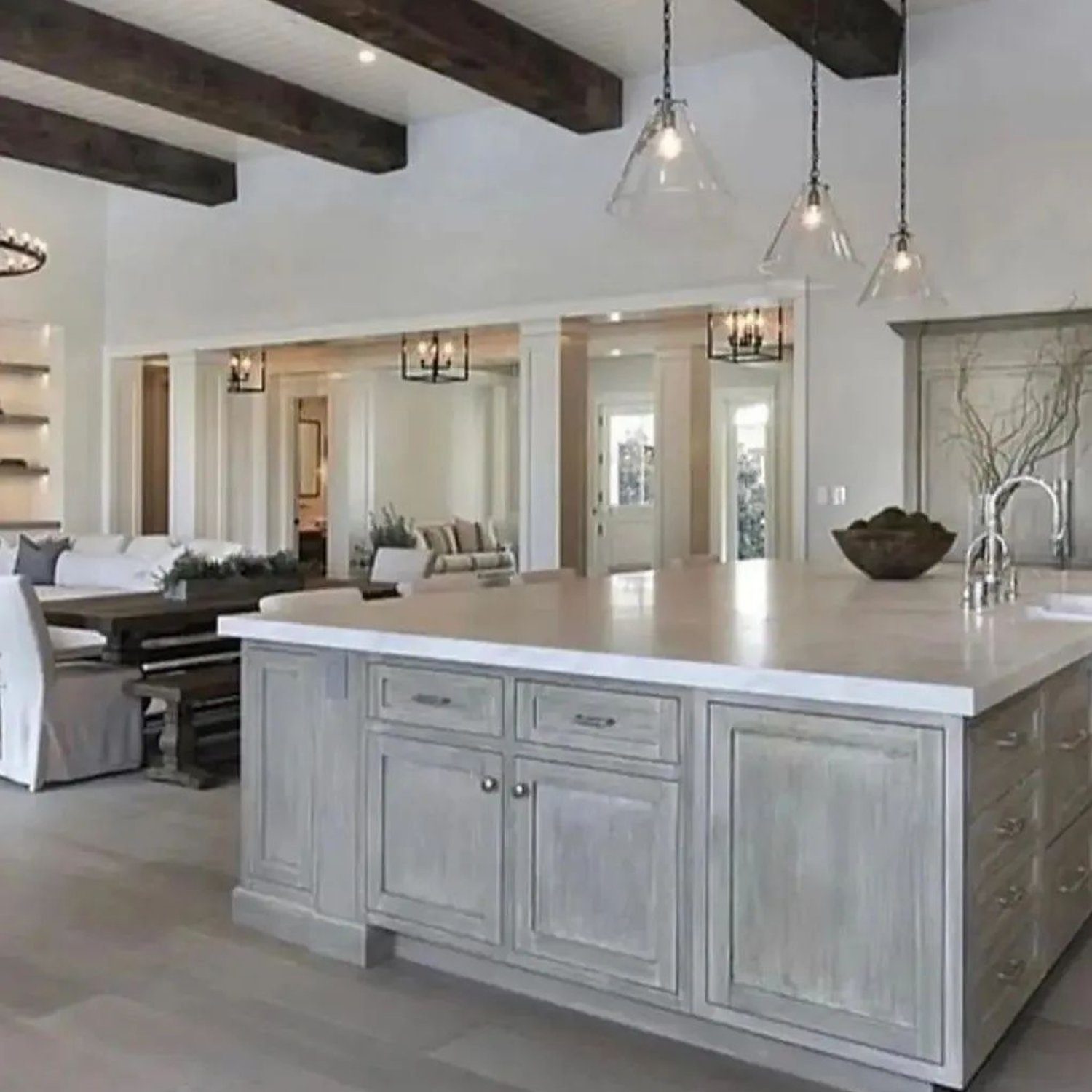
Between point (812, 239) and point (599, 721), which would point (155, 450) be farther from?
point (599, 721)

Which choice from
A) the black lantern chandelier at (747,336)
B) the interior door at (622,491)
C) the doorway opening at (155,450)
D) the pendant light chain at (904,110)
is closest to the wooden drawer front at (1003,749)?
the pendant light chain at (904,110)

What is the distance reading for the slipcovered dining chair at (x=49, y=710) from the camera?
5312 millimetres

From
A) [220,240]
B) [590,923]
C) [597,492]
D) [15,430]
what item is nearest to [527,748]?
[590,923]

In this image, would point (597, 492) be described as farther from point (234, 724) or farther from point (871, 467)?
point (234, 724)

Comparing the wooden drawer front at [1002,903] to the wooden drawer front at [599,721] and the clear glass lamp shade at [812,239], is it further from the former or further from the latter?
the clear glass lamp shade at [812,239]

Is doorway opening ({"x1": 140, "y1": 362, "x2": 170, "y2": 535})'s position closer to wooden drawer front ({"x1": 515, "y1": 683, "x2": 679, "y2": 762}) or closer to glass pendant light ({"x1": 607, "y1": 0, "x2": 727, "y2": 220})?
glass pendant light ({"x1": 607, "y1": 0, "x2": 727, "y2": 220})

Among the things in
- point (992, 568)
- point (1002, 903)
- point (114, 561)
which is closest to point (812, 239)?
point (992, 568)

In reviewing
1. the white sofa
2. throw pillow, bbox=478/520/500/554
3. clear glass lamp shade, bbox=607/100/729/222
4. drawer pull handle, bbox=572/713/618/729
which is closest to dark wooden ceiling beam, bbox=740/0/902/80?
clear glass lamp shade, bbox=607/100/729/222

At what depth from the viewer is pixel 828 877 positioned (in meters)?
2.54

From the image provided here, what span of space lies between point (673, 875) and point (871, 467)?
509 cm

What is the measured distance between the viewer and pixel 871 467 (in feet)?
24.3

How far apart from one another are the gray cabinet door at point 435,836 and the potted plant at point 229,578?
3520 millimetres

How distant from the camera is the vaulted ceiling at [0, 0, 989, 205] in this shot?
6625mm

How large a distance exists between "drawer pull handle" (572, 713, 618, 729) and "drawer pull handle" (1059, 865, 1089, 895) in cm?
126
